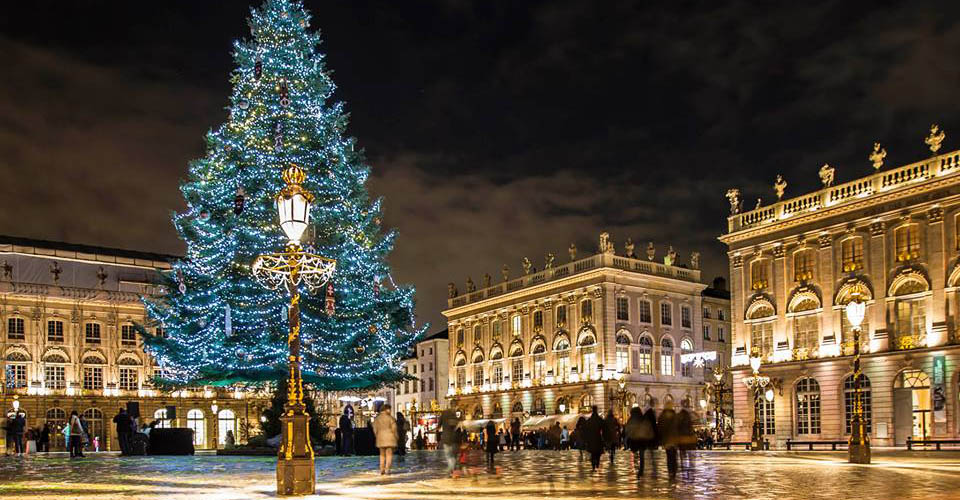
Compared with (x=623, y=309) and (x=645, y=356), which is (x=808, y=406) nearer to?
(x=623, y=309)

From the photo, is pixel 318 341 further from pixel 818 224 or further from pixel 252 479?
pixel 818 224

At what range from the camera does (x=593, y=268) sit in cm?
7231

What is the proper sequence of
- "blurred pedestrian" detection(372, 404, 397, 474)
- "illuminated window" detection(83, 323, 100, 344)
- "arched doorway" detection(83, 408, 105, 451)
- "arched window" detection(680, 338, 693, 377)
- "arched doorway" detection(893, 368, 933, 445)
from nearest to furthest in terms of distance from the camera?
"blurred pedestrian" detection(372, 404, 397, 474) → "arched doorway" detection(893, 368, 933, 445) → "arched doorway" detection(83, 408, 105, 451) → "arched window" detection(680, 338, 693, 377) → "illuminated window" detection(83, 323, 100, 344)

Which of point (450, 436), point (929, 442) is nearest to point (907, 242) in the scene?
point (929, 442)

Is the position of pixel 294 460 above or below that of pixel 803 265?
below

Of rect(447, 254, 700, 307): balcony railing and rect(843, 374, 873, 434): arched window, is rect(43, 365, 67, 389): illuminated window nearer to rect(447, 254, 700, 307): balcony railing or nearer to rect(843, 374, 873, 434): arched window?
rect(447, 254, 700, 307): balcony railing

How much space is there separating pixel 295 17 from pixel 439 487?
69.5 feet

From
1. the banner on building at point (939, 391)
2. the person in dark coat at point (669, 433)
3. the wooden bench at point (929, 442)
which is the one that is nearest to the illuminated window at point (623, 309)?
the banner on building at point (939, 391)

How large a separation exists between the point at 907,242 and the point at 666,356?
2898 centimetres

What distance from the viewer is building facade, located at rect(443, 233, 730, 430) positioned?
71.4 meters

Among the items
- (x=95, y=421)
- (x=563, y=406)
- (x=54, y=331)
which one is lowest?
(x=95, y=421)

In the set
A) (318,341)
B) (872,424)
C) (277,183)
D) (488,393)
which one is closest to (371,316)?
(318,341)

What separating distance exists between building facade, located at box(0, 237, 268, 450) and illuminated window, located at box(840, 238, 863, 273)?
132 ft

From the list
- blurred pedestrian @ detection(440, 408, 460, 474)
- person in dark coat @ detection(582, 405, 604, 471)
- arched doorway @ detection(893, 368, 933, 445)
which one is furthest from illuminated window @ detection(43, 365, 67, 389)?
person in dark coat @ detection(582, 405, 604, 471)
